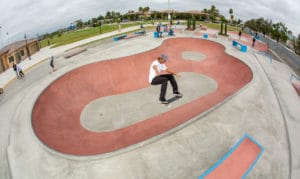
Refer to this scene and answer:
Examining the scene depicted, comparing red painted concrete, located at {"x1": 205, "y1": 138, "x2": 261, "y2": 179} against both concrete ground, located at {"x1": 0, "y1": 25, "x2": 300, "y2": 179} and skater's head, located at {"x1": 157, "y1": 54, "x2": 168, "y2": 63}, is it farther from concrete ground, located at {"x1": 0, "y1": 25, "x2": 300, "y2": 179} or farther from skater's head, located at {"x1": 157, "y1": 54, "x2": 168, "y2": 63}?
skater's head, located at {"x1": 157, "y1": 54, "x2": 168, "y2": 63}

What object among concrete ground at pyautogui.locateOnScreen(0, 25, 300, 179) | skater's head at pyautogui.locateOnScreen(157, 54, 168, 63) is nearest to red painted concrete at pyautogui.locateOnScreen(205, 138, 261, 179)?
concrete ground at pyautogui.locateOnScreen(0, 25, 300, 179)

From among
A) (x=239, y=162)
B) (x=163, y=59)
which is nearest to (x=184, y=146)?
(x=239, y=162)

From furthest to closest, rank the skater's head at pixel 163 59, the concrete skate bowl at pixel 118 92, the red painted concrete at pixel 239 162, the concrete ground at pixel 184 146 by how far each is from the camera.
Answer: the concrete skate bowl at pixel 118 92 < the skater's head at pixel 163 59 < the concrete ground at pixel 184 146 < the red painted concrete at pixel 239 162

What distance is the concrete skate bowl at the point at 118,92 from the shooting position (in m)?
8.55

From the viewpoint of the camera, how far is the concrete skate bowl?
337 inches

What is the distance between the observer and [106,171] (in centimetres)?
544

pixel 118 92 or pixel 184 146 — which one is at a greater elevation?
pixel 184 146

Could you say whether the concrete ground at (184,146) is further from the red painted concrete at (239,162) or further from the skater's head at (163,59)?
the skater's head at (163,59)

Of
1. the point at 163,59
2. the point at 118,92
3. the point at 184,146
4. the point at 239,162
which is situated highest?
the point at 163,59

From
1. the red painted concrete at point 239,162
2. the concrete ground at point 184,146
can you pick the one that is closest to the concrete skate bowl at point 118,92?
the concrete ground at point 184,146

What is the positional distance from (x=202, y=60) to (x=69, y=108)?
15101 millimetres

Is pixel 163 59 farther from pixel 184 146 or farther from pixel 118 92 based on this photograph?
pixel 118 92

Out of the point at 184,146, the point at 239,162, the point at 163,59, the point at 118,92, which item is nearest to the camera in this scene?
the point at 239,162

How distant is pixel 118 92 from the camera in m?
14.8
